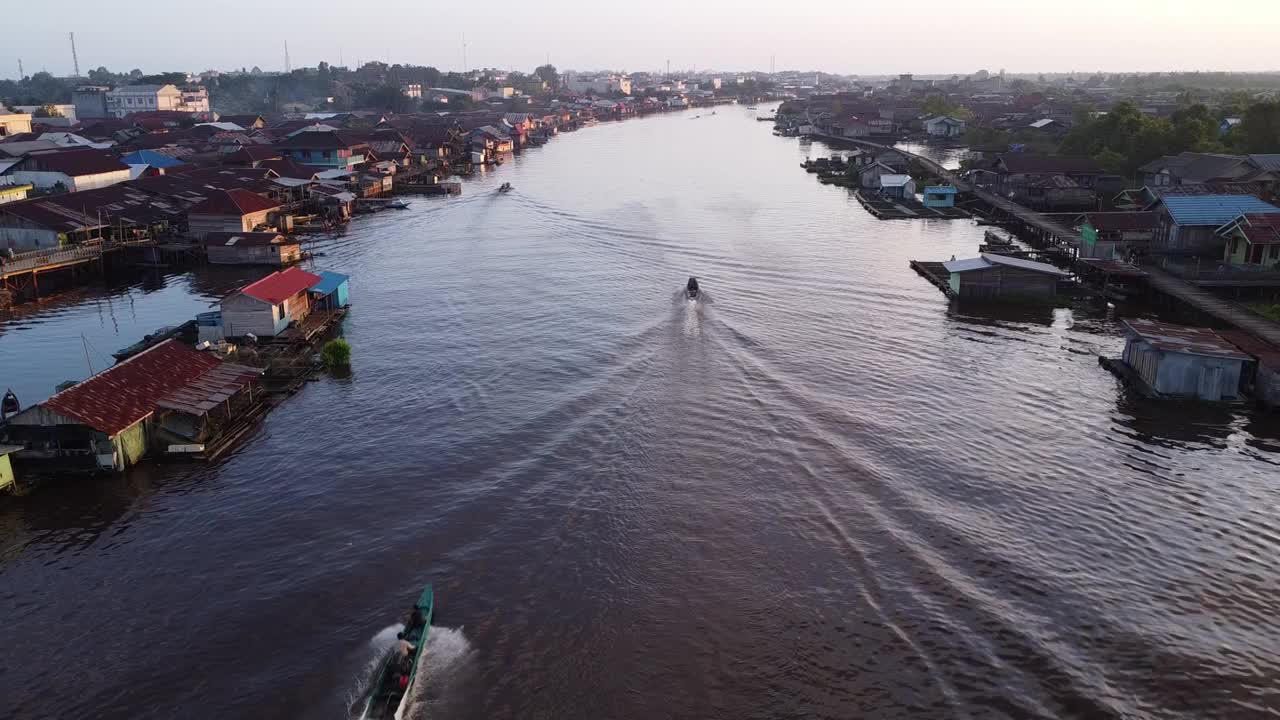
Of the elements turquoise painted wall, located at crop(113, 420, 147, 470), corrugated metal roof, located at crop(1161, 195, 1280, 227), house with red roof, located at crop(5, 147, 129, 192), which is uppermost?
house with red roof, located at crop(5, 147, 129, 192)

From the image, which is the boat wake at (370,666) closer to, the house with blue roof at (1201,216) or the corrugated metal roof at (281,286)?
the corrugated metal roof at (281,286)

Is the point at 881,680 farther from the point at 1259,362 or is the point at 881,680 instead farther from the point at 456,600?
the point at 1259,362

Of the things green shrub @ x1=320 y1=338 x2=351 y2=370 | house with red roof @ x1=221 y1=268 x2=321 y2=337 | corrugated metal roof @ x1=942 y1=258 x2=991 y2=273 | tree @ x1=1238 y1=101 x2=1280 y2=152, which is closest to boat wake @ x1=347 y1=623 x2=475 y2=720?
green shrub @ x1=320 y1=338 x2=351 y2=370

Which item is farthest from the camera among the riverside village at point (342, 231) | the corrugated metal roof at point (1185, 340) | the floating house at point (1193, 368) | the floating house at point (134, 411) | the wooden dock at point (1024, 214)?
the wooden dock at point (1024, 214)

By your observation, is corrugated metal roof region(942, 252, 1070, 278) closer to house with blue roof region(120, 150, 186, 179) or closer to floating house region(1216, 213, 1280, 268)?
floating house region(1216, 213, 1280, 268)

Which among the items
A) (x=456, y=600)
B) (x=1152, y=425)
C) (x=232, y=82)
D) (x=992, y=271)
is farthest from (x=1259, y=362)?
(x=232, y=82)

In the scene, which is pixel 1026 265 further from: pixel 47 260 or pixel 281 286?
pixel 47 260

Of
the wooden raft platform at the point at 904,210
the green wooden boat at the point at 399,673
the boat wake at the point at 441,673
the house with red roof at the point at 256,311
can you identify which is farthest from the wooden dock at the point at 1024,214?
the green wooden boat at the point at 399,673
